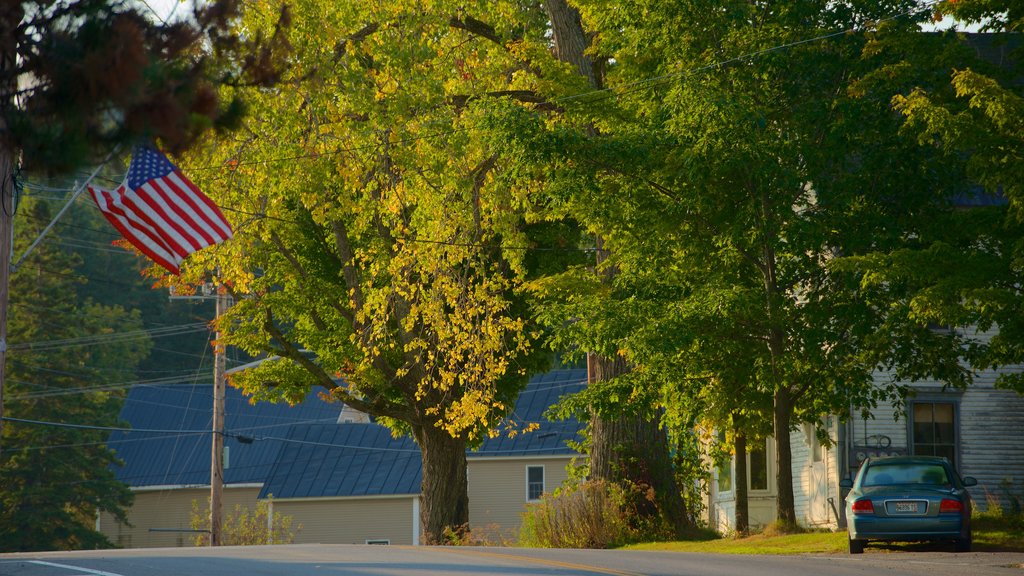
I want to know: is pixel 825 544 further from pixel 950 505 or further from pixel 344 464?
pixel 344 464

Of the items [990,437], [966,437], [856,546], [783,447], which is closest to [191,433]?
[966,437]

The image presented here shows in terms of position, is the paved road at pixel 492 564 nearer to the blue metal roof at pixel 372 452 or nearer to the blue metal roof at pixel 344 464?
the blue metal roof at pixel 372 452

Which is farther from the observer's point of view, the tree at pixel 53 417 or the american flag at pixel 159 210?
the tree at pixel 53 417

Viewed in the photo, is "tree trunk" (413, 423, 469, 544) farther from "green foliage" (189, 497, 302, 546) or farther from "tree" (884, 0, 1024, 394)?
"tree" (884, 0, 1024, 394)

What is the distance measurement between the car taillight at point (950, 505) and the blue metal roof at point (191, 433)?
135 feet

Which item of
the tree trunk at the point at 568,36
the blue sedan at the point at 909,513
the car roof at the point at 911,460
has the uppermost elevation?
the tree trunk at the point at 568,36

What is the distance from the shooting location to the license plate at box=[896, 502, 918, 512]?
2018 cm

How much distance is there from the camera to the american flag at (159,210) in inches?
601

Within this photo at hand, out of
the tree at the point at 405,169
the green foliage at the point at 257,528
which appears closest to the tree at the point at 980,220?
the tree at the point at 405,169

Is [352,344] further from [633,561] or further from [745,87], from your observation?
[633,561]

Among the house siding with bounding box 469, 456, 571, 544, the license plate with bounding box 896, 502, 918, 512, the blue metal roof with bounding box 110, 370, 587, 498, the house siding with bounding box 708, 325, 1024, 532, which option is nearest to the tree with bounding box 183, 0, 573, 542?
the house siding with bounding box 708, 325, 1024, 532

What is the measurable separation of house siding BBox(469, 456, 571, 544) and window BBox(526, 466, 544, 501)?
0.16 meters

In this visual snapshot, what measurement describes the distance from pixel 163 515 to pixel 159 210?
48.5 metres

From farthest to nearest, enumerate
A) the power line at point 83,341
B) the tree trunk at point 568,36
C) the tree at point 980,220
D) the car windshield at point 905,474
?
the power line at point 83,341 < the tree trunk at point 568,36 < the car windshield at point 905,474 < the tree at point 980,220
